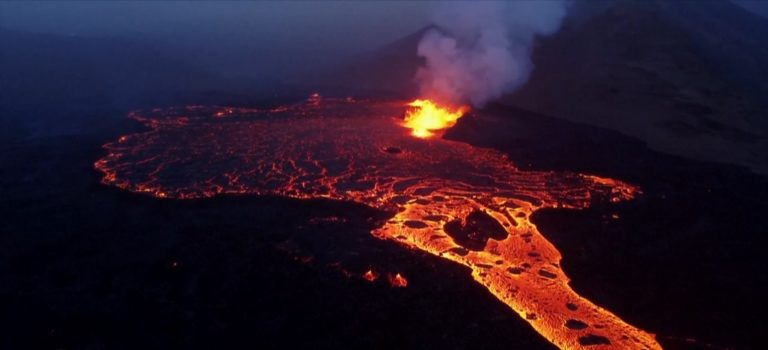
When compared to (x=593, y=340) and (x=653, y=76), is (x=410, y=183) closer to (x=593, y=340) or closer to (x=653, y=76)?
(x=593, y=340)

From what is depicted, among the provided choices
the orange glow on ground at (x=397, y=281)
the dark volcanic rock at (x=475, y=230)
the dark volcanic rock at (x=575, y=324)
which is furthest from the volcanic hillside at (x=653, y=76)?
the orange glow on ground at (x=397, y=281)

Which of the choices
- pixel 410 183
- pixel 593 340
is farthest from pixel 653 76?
pixel 593 340

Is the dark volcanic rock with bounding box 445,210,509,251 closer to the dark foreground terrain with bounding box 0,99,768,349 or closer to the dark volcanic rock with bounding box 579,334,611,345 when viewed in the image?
the dark foreground terrain with bounding box 0,99,768,349

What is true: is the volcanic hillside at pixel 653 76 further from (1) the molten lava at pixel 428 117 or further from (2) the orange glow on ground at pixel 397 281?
(2) the orange glow on ground at pixel 397 281

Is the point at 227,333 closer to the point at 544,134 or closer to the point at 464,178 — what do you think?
the point at 464,178

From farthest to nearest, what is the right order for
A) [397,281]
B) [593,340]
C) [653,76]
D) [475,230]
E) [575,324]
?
1. [653,76]
2. [475,230]
3. [397,281]
4. [575,324]
5. [593,340]

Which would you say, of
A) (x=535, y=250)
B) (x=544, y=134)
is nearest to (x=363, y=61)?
(x=544, y=134)

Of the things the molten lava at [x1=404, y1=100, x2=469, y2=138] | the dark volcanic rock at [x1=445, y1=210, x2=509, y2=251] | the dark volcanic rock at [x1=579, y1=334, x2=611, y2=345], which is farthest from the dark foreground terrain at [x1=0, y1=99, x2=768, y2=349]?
the molten lava at [x1=404, y1=100, x2=469, y2=138]
